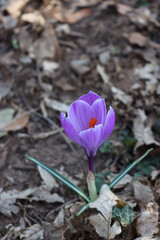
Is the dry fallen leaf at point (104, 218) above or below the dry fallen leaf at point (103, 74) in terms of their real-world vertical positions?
above

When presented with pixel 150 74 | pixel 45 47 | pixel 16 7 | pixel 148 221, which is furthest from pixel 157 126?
pixel 16 7

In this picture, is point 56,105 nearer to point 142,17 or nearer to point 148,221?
point 148,221

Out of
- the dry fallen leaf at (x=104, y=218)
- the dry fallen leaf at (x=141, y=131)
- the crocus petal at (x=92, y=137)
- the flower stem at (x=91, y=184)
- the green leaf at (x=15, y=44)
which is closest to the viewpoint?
the crocus petal at (x=92, y=137)

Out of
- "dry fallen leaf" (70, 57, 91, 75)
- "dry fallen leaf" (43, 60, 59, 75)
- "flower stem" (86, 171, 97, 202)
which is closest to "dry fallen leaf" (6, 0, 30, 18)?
"dry fallen leaf" (43, 60, 59, 75)

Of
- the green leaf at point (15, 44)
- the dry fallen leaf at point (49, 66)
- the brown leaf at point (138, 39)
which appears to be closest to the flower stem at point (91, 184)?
the dry fallen leaf at point (49, 66)

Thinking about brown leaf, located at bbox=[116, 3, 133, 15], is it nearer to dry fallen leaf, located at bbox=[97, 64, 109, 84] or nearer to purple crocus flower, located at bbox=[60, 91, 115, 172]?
dry fallen leaf, located at bbox=[97, 64, 109, 84]

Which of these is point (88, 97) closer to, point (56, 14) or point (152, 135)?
point (152, 135)

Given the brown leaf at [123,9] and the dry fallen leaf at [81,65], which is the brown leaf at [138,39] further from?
the dry fallen leaf at [81,65]

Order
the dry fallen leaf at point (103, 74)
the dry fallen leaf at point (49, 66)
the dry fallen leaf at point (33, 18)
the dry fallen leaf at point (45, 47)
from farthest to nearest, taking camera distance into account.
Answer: the dry fallen leaf at point (33, 18), the dry fallen leaf at point (45, 47), the dry fallen leaf at point (49, 66), the dry fallen leaf at point (103, 74)
